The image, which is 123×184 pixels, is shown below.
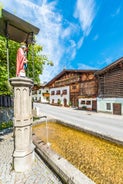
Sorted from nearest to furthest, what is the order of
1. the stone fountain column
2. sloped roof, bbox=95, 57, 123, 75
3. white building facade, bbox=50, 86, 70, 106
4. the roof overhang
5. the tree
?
1. the stone fountain column
2. the roof overhang
3. the tree
4. sloped roof, bbox=95, 57, 123, 75
5. white building facade, bbox=50, 86, 70, 106

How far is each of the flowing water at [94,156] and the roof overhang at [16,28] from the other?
19.9ft

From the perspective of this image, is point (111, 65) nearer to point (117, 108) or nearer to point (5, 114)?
point (117, 108)

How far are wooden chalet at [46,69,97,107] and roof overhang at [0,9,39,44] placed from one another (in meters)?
24.4

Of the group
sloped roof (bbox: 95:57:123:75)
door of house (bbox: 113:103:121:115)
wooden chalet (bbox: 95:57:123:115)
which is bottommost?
door of house (bbox: 113:103:121:115)

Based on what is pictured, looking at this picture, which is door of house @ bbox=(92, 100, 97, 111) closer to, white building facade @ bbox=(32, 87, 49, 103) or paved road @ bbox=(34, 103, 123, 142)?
paved road @ bbox=(34, 103, 123, 142)

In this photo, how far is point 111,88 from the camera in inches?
999

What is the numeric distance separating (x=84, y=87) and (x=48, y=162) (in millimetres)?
28798

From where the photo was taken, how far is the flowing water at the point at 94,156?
17.5 feet

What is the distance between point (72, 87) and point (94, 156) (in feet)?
105

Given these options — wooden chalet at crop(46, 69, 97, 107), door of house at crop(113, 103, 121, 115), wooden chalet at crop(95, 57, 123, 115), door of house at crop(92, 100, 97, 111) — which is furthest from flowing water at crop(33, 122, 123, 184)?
wooden chalet at crop(46, 69, 97, 107)

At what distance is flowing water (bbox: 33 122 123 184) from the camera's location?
17.5 feet

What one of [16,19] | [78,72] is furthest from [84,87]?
[16,19]

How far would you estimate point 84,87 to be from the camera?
Result: 3375 cm

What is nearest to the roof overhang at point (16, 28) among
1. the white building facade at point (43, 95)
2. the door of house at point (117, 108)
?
the door of house at point (117, 108)
